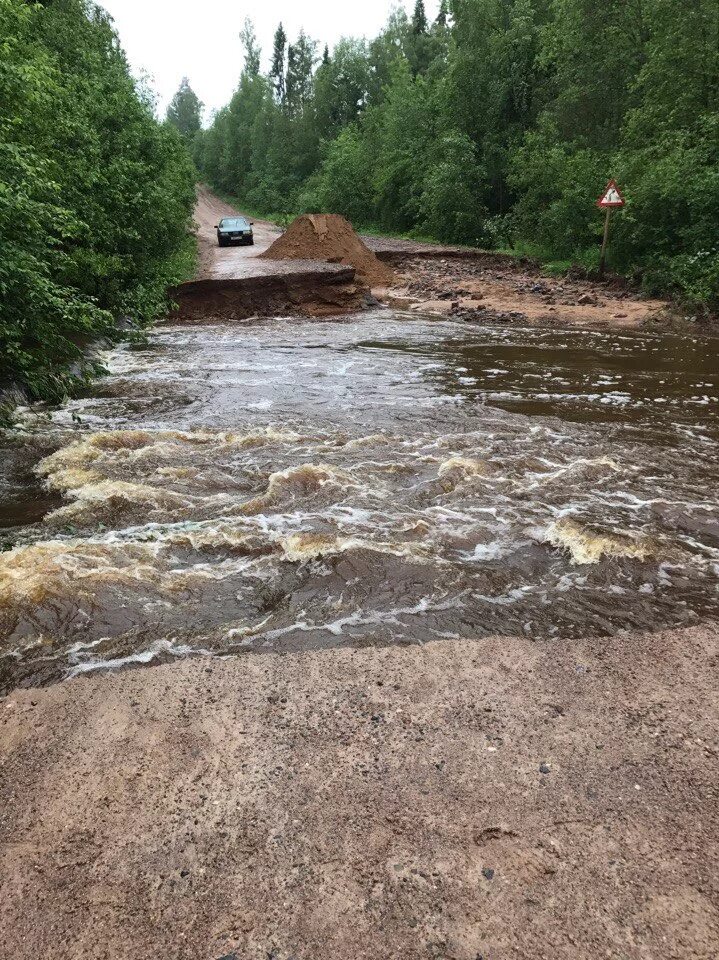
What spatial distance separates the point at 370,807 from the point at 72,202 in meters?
12.5

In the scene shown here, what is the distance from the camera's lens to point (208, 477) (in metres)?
6.07

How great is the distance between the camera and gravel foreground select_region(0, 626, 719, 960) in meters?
2.09

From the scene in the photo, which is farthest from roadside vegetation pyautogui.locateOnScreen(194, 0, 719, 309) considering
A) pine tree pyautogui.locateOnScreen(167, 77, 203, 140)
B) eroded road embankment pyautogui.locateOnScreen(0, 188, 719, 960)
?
pine tree pyautogui.locateOnScreen(167, 77, 203, 140)

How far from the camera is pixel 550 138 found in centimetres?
2545

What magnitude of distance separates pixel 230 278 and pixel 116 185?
172 inches

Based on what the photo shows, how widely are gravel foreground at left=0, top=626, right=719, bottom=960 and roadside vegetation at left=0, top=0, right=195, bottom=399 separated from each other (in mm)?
4755

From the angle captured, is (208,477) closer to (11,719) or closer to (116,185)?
(11,719)

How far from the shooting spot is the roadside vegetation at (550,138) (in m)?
16.7

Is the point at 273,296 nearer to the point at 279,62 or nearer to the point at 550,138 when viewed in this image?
the point at 550,138

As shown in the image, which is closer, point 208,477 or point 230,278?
point 208,477

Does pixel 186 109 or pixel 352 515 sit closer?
pixel 352 515

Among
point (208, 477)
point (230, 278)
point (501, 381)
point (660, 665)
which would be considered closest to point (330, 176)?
point (230, 278)

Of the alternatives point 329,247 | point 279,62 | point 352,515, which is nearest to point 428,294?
point 329,247

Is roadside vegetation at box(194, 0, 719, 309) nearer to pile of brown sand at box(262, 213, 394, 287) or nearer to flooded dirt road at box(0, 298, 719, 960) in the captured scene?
pile of brown sand at box(262, 213, 394, 287)
